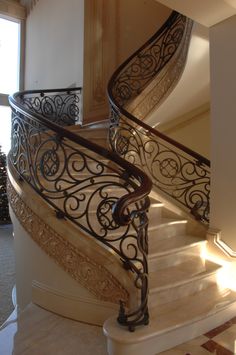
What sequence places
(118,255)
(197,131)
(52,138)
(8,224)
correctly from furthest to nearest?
1. (8,224)
2. (197,131)
3. (52,138)
4. (118,255)

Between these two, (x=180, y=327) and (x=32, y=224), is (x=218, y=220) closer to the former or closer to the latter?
(x=180, y=327)

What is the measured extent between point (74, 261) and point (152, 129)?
192cm

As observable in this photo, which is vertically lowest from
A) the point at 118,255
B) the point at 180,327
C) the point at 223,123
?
the point at 180,327

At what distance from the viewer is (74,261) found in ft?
7.57

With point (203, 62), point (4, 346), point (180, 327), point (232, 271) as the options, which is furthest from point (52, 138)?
point (203, 62)

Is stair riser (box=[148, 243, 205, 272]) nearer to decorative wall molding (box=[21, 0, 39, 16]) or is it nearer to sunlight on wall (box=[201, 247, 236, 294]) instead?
sunlight on wall (box=[201, 247, 236, 294])

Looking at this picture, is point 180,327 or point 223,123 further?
point 223,123

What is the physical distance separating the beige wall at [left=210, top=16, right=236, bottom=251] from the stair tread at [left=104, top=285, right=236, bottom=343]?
51cm

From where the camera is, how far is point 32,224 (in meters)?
2.61

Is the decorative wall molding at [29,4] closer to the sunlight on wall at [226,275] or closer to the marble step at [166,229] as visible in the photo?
the marble step at [166,229]

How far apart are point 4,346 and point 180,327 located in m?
1.17

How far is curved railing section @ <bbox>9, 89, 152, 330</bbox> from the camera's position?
1.89m

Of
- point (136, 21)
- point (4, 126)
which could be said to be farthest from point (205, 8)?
point (4, 126)

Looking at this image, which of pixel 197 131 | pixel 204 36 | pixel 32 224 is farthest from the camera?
pixel 197 131
